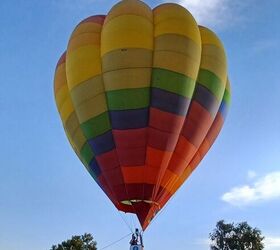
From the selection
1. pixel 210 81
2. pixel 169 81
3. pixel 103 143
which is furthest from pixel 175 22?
pixel 103 143

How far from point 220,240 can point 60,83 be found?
28008 millimetres

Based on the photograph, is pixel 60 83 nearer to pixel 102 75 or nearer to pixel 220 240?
pixel 102 75

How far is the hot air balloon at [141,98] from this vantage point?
16.2 metres

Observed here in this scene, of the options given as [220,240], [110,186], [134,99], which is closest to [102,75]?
[134,99]

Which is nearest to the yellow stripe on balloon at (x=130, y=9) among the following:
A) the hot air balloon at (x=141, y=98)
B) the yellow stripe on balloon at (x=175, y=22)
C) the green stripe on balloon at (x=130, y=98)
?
the hot air balloon at (x=141, y=98)

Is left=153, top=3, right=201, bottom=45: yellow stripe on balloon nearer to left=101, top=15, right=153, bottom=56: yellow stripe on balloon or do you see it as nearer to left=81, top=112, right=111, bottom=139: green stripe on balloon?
left=101, top=15, right=153, bottom=56: yellow stripe on balloon

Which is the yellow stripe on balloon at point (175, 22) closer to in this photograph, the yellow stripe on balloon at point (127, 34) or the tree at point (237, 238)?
the yellow stripe on balloon at point (127, 34)

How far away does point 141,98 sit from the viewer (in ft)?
52.9

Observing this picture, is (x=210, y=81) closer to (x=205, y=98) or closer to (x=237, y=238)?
(x=205, y=98)

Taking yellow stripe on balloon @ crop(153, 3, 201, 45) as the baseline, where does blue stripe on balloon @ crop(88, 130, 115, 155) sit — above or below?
below

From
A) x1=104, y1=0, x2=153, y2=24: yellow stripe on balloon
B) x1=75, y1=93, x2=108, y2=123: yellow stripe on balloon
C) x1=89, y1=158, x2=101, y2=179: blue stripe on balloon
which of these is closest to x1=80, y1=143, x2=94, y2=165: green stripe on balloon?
x1=89, y1=158, x2=101, y2=179: blue stripe on balloon

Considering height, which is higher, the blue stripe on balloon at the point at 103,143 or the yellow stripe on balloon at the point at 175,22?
the yellow stripe on balloon at the point at 175,22

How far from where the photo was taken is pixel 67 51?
59.5ft

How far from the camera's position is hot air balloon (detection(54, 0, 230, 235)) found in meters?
16.2
